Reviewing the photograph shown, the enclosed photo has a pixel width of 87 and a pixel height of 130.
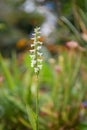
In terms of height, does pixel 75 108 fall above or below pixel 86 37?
below

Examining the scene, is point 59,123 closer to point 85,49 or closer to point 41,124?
point 41,124

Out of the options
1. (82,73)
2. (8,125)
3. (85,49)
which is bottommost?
(8,125)

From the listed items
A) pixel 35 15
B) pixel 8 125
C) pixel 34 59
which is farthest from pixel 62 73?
pixel 35 15

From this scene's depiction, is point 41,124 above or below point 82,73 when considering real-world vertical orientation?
below

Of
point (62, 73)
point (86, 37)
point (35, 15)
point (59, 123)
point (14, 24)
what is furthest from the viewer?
point (14, 24)

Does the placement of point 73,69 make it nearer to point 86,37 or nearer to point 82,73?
point 82,73

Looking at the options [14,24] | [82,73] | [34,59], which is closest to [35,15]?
[14,24]

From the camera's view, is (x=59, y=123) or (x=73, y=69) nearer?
(x=59, y=123)

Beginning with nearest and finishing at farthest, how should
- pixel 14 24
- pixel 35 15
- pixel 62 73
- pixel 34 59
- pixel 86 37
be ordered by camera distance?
pixel 34 59, pixel 86 37, pixel 62 73, pixel 35 15, pixel 14 24

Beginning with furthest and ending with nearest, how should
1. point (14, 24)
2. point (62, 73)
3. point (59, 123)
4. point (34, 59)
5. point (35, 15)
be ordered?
point (14, 24), point (35, 15), point (62, 73), point (59, 123), point (34, 59)
